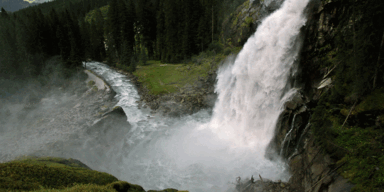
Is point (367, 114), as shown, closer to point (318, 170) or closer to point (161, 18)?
point (318, 170)

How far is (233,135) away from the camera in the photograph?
16.8 meters

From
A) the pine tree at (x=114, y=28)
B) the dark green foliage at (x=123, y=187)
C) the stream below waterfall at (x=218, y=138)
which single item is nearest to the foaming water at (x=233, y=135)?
the stream below waterfall at (x=218, y=138)

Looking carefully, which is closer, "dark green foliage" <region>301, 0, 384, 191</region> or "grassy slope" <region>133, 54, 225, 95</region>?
"dark green foliage" <region>301, 0, 384, 191</region>

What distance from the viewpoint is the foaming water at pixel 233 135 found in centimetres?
1272

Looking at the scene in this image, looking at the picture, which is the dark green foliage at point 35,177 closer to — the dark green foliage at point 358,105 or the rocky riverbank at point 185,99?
the dark green foliage at point 358,105

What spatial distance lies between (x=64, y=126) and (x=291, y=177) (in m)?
21.0

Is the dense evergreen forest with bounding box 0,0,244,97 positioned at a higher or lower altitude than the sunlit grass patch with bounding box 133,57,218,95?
higher

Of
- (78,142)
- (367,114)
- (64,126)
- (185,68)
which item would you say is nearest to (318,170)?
(367,114)

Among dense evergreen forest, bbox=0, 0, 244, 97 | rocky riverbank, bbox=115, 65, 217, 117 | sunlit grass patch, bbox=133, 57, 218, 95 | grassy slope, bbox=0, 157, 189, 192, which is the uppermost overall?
dense evergreen forest, bbox=0, 0, 244, 97

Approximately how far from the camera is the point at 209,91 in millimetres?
24875

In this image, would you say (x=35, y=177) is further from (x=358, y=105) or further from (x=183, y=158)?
(x=358, y=105)

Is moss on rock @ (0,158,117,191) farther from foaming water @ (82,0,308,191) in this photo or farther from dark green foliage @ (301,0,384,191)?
dark green foliage @ (301,0,384,191)

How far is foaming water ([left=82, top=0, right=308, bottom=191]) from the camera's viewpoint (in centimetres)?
1272

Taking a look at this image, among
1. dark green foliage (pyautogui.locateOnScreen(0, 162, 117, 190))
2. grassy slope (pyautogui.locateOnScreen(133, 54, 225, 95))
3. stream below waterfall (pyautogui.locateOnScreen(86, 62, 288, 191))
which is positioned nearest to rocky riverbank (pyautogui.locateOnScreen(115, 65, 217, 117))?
grassy slope (pyautogui.locateOnScreen(133, 54, 225, 95))
